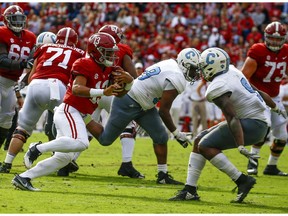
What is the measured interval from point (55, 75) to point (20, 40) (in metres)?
1.06

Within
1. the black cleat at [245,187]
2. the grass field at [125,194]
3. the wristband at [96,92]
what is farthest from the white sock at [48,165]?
the black cleat at [245,187]

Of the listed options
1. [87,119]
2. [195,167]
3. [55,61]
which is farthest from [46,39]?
[195,167]

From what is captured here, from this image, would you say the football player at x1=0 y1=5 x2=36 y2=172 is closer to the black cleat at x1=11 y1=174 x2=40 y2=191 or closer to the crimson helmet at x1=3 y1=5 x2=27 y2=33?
the crimson helmet at x1=3 y1=5 x2=27 y2=33

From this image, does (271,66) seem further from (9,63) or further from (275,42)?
(9,63)

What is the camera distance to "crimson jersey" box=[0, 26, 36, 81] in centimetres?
1012

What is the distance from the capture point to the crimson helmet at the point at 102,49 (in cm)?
785

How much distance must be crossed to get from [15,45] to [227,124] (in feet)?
12.1

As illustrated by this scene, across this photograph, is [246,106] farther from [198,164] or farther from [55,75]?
[55,75]

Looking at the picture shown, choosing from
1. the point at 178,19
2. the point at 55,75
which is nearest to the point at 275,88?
the point at 55,75

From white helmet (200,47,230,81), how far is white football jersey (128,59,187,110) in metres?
1.04

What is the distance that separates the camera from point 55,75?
9.42m

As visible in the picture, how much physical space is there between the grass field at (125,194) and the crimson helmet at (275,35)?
1.76m

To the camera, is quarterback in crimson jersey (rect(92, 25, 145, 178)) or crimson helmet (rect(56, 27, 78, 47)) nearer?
crimson helmet (rect(56, 27, 78, 47))

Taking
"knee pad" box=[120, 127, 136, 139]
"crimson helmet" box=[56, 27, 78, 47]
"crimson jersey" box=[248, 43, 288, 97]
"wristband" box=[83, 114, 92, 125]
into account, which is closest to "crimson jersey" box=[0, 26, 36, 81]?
"crimson helmet" box=[56, 27, 78, 47]
